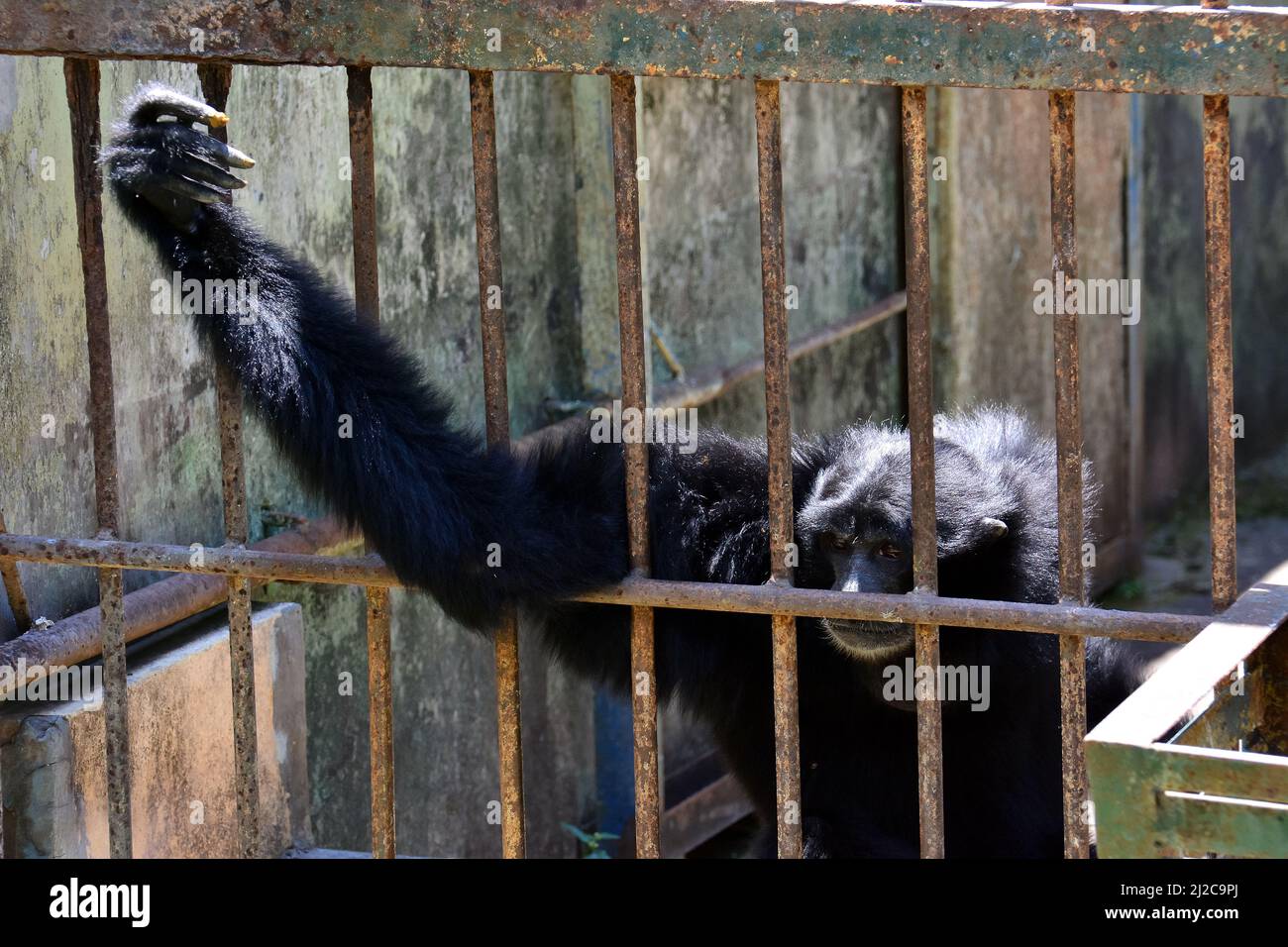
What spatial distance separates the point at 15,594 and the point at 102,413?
65cm

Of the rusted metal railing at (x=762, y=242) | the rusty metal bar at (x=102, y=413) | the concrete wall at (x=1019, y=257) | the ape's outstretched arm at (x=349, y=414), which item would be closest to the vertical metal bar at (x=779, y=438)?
the rusted metal railing at (x=762, y=242)

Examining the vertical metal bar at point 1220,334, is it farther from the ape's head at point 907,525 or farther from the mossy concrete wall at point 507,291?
the mossy concrete wall at point 507,291

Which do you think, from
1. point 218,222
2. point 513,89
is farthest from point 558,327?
point 218,222

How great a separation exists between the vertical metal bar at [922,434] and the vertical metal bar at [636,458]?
522 mm

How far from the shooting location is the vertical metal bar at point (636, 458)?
3033mm

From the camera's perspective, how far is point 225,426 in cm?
334

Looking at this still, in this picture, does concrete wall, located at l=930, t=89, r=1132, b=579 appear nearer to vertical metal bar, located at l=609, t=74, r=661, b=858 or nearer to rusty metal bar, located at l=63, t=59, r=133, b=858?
vertical metal bar, located at l=609, t=74, r=661, b=858

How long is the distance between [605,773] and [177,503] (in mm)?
2868

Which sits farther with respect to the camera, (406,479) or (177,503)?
(177,503)

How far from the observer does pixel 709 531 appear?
391 cm

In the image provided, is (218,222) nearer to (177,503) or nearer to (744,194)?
(177,503)

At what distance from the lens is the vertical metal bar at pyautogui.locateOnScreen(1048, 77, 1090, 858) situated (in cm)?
278
